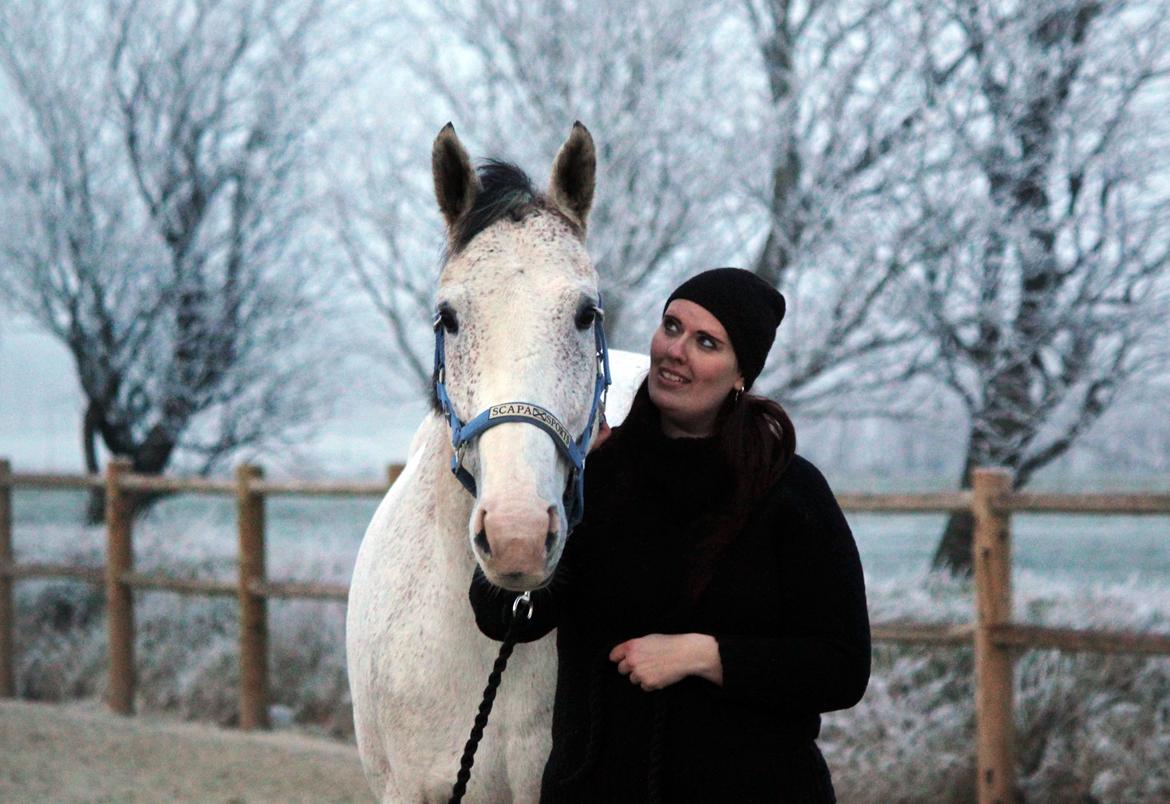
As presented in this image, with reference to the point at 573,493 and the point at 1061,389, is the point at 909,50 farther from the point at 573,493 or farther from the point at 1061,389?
the point at 573,493

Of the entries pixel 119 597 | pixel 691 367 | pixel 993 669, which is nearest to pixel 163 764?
pixel 119 597

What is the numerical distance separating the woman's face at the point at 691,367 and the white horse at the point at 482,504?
13 centimetres

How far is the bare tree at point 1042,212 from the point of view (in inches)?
287

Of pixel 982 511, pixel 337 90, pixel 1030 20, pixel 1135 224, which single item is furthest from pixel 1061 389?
pixel 337 90

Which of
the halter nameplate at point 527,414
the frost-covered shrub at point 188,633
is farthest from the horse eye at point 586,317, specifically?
the frost-covered shrub at point 188,633

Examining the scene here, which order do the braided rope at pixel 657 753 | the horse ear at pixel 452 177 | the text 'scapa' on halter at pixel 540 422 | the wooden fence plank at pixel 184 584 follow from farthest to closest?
1. the wooden fence plank at pixel 184 584
2. the horse ear at pixel 452 177
3. the braided rope at pixel 657 753
4. the text 'scapa' on halter at pixel 540 422

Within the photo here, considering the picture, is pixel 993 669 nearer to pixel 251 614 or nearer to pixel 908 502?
pixel 908 502

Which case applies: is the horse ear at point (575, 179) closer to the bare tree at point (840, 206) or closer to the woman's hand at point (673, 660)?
the woman's hand at point (673, 660)

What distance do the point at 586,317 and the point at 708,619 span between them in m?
0.54

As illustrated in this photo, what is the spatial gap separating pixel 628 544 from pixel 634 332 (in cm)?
594

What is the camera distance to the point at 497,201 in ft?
7.15

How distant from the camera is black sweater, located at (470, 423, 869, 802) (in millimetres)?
1980

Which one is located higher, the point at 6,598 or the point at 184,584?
the point at 184,584

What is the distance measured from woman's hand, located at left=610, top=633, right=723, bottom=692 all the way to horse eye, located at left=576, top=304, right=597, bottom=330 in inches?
20.6
